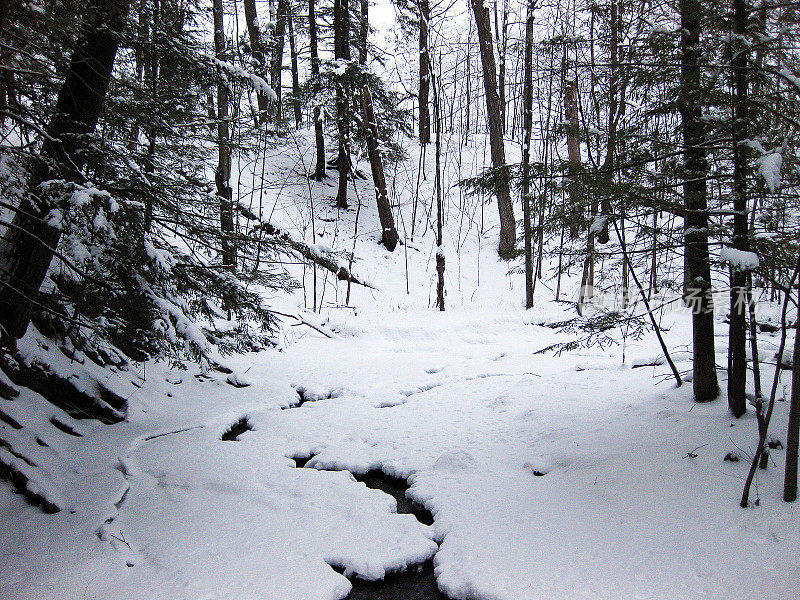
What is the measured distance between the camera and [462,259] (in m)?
16.3

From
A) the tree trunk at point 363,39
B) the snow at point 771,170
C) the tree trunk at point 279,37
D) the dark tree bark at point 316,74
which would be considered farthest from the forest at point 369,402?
the tree trunk at point 279,37

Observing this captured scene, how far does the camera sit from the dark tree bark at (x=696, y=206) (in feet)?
11.7

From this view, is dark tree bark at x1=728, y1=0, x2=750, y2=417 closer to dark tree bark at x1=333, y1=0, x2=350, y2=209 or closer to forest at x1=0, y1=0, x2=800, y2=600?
forest at x1=0, y1=0, x2=800, y2=600

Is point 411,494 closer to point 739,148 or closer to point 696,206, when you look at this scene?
point 696,206

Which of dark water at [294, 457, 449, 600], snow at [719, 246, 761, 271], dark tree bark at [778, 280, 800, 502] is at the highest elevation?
snow at [719, 246, 761, 271]

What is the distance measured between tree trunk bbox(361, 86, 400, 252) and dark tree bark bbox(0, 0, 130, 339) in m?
11.3

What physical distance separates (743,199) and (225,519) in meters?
4.59

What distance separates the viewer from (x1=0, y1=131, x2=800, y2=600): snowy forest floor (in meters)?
2.96

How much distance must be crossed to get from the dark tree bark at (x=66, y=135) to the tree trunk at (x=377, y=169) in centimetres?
1134

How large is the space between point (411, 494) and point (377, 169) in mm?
12571

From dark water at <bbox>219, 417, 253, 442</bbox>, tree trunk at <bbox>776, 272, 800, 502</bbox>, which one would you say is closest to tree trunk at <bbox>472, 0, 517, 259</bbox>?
dark water at <bbox>219, 417, 253, 442</bbox>

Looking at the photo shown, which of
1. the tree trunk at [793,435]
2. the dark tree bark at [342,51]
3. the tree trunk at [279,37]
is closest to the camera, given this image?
the tree trunk at [793,435]

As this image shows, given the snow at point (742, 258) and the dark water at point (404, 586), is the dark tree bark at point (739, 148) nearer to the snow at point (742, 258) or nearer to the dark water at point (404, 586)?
the snow at point (742, 258)

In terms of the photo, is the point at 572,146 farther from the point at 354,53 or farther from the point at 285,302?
the point at 285,302
